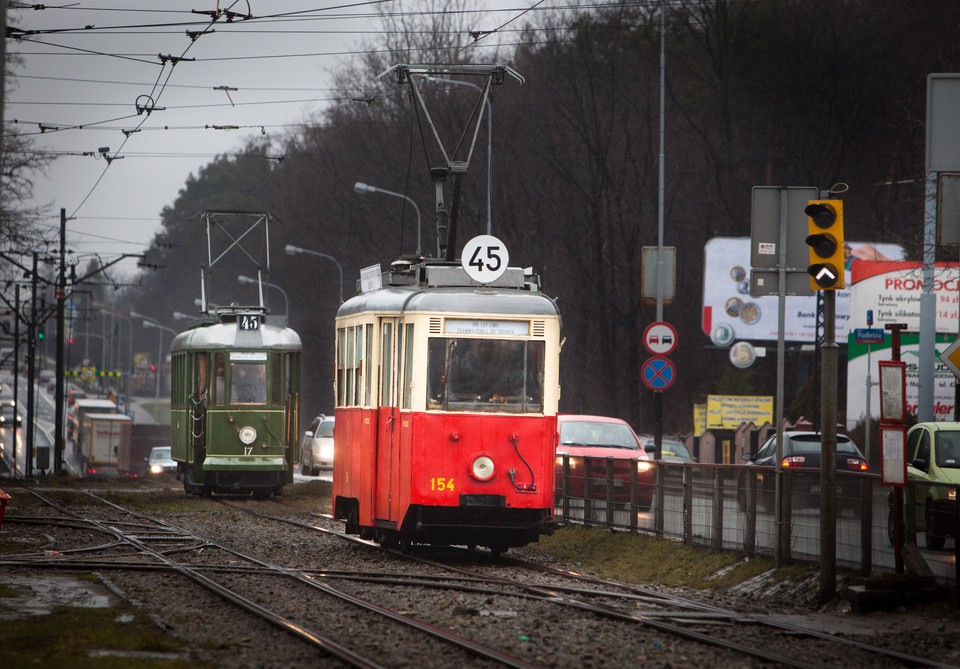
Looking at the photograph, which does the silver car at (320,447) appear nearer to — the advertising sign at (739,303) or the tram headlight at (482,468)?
the advertising sign at (739,303)

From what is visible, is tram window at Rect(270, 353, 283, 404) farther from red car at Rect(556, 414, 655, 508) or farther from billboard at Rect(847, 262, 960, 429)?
billboard at Rect(847, 262, 960, 429)

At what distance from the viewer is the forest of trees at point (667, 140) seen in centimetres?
5131

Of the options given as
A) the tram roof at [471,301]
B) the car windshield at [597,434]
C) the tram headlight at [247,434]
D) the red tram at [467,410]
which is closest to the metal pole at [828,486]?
the red tram at [467,410]

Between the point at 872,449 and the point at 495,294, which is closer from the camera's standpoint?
the point at 495,294

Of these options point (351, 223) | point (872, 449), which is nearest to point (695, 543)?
point (872, 449)

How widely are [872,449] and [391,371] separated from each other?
81.5 feet

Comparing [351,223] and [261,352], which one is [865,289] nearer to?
[261,352]

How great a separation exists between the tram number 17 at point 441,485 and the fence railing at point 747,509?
2.88m

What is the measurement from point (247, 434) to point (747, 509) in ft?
47.1

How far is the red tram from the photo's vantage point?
16359 millimetres

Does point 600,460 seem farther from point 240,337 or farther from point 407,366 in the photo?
point 240,337

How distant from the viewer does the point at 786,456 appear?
969 inches

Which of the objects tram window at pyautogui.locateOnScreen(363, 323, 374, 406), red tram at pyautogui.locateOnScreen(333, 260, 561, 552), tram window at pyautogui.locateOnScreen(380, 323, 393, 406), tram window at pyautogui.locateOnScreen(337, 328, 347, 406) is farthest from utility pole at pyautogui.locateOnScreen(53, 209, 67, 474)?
red tram at pyautogui.locateOnScreen(333, 260, 561, 552)

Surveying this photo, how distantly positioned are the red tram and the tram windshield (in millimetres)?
10
